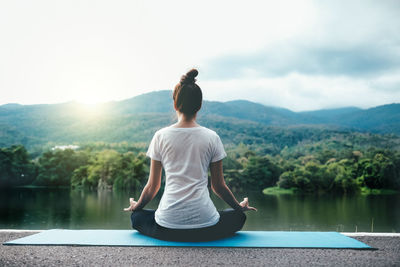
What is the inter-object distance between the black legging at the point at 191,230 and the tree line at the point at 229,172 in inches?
1277

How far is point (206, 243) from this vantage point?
2461 mm

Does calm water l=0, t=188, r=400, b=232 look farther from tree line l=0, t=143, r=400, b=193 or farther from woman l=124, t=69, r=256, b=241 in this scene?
woman l=124, t=69, r=256, b=241

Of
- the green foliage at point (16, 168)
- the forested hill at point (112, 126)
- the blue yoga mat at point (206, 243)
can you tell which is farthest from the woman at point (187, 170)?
the forested hill at point (112, 126)

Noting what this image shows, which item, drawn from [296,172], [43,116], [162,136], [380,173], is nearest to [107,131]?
[43,116]

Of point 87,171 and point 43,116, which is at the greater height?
point 43,116

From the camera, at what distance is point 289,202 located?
101ft

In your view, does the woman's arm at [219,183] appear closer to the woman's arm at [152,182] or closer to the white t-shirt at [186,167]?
the white t-shirt at [186,167]

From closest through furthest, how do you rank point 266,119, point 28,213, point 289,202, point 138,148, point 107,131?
point 28,213
point 289,202
point 138,148
point 107,131
point 266,119

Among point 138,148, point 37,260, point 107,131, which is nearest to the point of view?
point 37,260

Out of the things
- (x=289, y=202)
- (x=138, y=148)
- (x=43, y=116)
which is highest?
(x=43, y=116)

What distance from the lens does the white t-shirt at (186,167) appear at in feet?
7.55

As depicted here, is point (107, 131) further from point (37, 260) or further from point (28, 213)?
point (37, 260)

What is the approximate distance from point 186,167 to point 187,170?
0.02 meters

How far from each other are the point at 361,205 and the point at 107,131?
44.3 m
